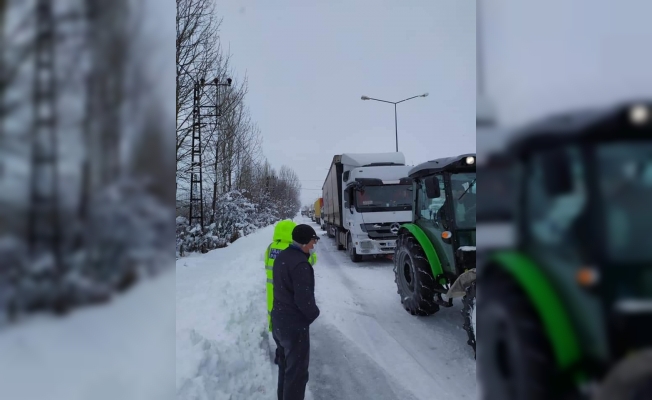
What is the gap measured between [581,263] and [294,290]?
2.30 metres

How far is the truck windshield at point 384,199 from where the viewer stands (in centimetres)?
979

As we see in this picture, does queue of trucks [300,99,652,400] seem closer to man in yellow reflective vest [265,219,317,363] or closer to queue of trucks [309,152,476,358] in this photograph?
queue of trucks [309,152,476,358]

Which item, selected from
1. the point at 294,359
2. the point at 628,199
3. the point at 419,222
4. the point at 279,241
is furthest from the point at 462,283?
the point at 628,199

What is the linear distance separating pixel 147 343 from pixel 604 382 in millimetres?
1092

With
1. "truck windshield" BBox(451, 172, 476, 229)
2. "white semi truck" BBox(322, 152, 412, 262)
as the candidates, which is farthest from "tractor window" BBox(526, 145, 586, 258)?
"white semi truck" BBox(322, 152, 412, 262)

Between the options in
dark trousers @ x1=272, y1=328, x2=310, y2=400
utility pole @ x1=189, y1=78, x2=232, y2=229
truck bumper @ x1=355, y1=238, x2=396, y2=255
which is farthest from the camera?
truck bumper @ x1=355, y1=238, x2=396, y2=255

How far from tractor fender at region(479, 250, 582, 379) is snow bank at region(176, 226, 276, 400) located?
2.82 metres

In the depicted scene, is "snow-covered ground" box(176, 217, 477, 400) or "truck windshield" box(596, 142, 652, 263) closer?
"truck windshield" box(596, 142, 652, 263)

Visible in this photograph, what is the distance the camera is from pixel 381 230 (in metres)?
9.72

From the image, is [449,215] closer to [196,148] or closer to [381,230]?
[196,148]

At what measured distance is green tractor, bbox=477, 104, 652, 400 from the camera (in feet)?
1.66

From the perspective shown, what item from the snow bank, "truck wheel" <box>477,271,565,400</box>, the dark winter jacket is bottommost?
the snow bank

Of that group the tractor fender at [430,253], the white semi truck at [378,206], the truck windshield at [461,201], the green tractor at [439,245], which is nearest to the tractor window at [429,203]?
the green tractor at [439,245]

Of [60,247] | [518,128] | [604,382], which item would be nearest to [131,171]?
[60,247]
